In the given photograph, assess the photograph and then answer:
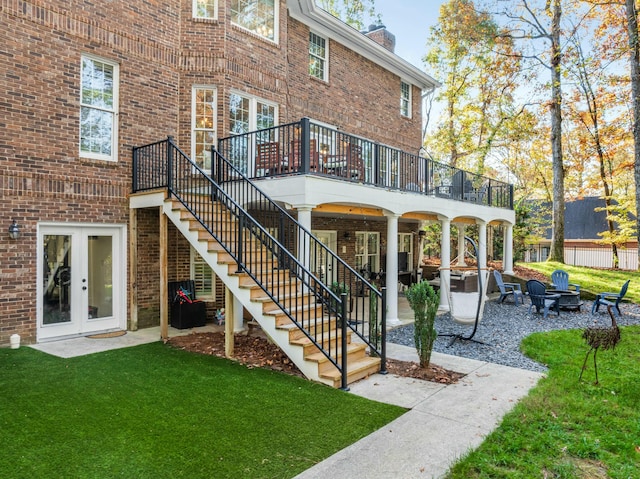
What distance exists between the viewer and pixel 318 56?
1303 cm

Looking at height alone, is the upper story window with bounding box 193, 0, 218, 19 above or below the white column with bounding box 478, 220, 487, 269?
above

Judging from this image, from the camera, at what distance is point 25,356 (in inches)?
264

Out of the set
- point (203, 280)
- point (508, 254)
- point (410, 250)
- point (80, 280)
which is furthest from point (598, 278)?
point (80, 280)

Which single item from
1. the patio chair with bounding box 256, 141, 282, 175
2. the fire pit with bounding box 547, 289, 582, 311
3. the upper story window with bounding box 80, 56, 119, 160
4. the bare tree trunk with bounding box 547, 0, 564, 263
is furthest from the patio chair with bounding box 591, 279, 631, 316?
the upper story window with bounding box 80, 56, 119, 160

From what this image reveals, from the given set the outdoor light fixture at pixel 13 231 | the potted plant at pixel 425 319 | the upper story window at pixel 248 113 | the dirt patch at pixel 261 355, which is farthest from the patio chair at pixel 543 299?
the outdoor light fixture at pixel 13 231

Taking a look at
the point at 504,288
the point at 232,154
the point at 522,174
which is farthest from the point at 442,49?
the point at 232,154

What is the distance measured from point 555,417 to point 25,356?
24.6 feet

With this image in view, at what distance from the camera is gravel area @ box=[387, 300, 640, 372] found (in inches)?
287

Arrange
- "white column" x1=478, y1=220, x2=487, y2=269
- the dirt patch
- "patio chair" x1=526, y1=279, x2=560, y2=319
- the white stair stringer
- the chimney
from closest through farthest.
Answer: the white stair stringer, the dirt patch, "patio chair" x1=526, y1=279, x2=560, y2=319, "white column" x1=478, y1=220, x2=487, y2=269, the chimney

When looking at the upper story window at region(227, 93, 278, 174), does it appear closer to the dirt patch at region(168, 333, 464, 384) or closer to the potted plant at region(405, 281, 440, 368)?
the dirt patch at region(168, 333, 464, 384)

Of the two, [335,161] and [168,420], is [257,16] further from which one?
[168,420]

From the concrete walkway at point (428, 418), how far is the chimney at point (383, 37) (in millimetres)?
13922

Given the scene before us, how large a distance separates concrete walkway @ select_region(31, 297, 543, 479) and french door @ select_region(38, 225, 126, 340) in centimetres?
87

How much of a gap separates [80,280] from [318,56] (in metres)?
9.22
